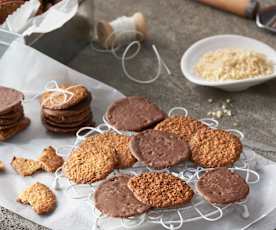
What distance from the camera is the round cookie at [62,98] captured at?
1117 millimetres

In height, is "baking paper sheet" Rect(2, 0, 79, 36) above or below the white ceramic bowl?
above

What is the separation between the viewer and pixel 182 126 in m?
1.08

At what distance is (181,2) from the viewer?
1.52 metres

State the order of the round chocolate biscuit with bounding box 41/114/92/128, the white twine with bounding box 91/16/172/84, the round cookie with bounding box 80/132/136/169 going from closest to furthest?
the round cookie with bounding box 80/132/136/169, the round chocolate biscuit with bounding box 41/114/92/128, the white twine with bounding box 91/16/172/84

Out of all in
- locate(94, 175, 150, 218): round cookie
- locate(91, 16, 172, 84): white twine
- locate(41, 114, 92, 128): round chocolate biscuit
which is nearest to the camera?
locate(94, 175, 150, 218): round cookie

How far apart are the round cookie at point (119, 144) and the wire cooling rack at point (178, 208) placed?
0.01 metres

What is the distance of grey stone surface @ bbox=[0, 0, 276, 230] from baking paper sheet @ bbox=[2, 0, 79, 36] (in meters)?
0.12

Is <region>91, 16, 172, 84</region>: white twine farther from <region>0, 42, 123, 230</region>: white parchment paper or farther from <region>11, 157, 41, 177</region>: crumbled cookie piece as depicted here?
<region>11, 157, 41, 177</region>: crumbled cookie piece

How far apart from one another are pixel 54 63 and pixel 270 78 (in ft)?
1.27

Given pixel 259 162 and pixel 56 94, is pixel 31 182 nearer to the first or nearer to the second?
pixel 56 94

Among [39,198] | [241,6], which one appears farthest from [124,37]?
[39,198]

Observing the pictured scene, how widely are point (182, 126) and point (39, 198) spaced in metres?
0.25

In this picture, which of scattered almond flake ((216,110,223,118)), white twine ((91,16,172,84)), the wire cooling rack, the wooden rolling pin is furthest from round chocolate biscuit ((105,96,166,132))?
the wooden rolling pin

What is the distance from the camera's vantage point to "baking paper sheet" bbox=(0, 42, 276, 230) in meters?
0.97
